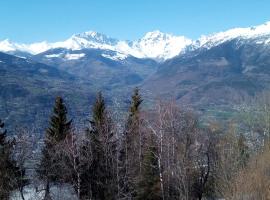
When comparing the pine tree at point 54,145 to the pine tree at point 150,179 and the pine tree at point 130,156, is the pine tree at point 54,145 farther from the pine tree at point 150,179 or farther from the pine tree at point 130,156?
the pine tree at point 150,179

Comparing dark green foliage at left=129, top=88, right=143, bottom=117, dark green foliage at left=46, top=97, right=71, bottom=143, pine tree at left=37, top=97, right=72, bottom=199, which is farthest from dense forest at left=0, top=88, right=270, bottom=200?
dark green foliage at left=129, top=88, right=143, bottom=117

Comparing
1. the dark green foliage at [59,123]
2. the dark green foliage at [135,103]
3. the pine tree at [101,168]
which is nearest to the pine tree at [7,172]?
the dark green foliage at [59,123]

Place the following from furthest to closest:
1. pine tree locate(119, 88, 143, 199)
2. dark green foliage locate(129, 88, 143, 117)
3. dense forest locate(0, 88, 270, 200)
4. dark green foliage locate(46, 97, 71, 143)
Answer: dark green foliage locate(129, 88, 143, 117), dark green foliage locate(46, 97, 71, 143), pine tree locate(119, 88, 143, 199), dense forest locate(0, 88, 270, 200)

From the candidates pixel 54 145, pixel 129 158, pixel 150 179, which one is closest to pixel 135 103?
pixel 129 158

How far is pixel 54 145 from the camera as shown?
5766cm

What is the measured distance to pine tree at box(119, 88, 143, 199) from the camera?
58.6m

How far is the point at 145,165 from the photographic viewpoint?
59062 millimetres

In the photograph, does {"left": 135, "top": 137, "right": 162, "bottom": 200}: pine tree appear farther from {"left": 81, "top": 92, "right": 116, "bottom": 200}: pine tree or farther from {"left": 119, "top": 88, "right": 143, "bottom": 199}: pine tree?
{"left": 81, "top": 92, "right": 116, "bottom": 200}: pine tree

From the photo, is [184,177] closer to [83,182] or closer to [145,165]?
[145,165]

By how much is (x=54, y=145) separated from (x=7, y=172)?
6227mm

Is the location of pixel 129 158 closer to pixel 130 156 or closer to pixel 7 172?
pixel 130 156

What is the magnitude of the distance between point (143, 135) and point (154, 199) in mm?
7575

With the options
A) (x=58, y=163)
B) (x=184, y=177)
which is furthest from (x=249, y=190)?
(x=58, y=163)

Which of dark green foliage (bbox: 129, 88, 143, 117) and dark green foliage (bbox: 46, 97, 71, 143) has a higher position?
dark green foliage (bbox: 129, 88, 143, 117)
